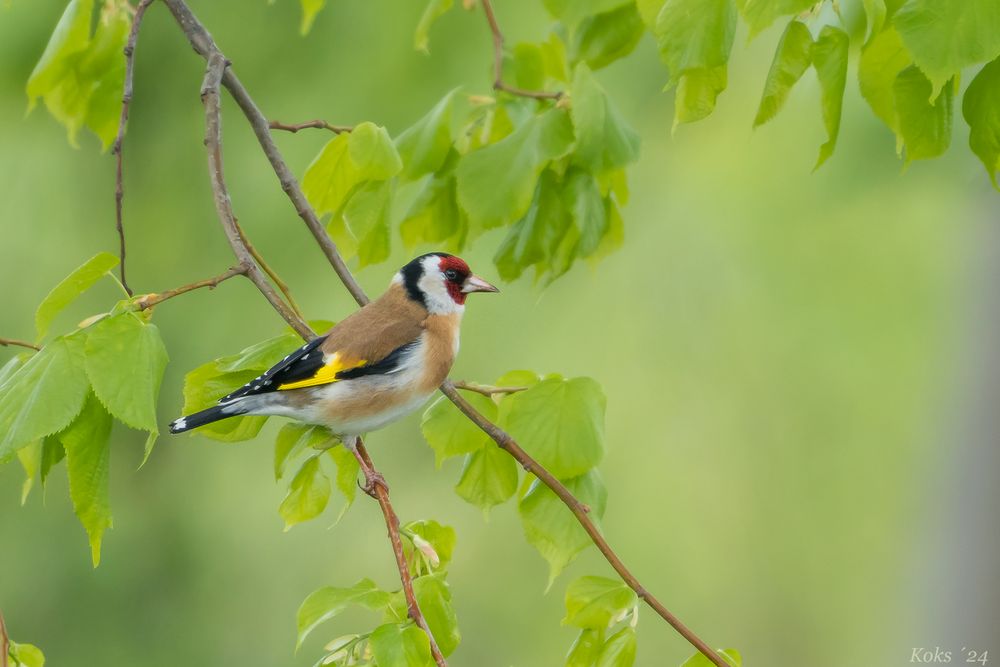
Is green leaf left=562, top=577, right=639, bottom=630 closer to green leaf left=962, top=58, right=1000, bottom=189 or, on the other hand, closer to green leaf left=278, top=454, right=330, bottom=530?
green leaf left=278, top=454, right=330, bottom=530

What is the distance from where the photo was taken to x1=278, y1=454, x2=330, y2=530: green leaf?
2.33 meters

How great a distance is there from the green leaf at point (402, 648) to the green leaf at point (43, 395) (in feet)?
2.15

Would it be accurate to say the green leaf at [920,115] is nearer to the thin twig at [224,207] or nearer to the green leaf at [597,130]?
the green leaf at [597,130]

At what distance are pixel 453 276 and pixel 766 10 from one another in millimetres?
1754

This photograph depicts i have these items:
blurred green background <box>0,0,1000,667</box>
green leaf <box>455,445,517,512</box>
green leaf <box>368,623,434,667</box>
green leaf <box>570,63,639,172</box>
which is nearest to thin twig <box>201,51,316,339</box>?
green leaf <box>455,445,517,512</box>

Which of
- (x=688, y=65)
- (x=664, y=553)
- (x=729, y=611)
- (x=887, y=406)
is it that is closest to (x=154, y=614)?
(x=664, y=553)

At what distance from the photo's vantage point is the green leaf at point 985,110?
206cm

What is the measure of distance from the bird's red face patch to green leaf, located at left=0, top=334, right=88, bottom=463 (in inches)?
62.7

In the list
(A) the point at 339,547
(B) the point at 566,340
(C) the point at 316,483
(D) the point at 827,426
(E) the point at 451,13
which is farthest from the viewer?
(D) the point at 827,426

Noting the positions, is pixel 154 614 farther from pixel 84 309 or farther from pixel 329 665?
pixel 329 665

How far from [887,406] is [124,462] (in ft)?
28.2

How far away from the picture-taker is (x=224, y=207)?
2.29m

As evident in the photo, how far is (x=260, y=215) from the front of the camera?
21.4 feet

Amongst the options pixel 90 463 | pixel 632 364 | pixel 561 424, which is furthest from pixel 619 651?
pixel 632 364
